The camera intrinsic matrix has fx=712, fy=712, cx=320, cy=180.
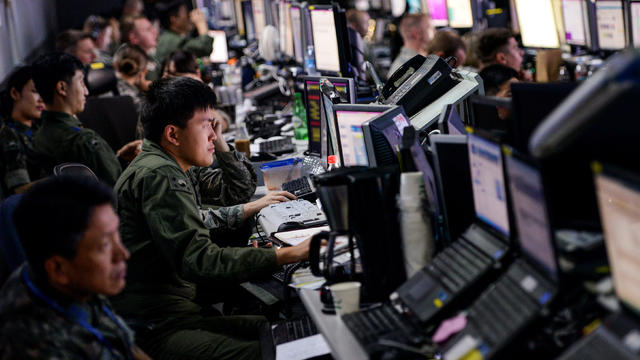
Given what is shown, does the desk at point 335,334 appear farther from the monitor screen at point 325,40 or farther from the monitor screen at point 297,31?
the monitor screen at point 297,31

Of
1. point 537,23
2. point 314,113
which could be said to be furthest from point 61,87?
point 537,23

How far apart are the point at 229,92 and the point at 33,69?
2134 millimetres

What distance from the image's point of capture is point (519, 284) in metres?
1.54

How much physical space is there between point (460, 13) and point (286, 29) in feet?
7.10

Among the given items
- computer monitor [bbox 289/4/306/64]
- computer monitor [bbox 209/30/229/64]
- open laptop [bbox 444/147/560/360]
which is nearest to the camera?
open laptop [bbox 444/147/560/360]

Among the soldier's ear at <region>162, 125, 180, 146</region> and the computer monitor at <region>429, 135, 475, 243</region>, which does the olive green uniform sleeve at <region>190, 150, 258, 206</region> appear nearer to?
the soldier's ear at <region>162, 125, 180, 146</region>

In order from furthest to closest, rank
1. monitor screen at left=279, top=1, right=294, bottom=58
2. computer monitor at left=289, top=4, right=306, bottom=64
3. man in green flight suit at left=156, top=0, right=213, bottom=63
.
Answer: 1. man in green flight suit at left=156, top=0, right=213, bottom=63
2. monitor screen at left=279, top=1, right=294, bottom=58
3. computer monitor at left=289, top=4, right=306, bottom=64

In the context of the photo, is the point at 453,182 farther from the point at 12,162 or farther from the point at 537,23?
the point at 537,23

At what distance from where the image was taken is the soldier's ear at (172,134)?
258cm

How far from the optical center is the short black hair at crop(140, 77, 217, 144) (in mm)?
2572

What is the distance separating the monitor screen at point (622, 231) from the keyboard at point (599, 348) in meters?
0.07

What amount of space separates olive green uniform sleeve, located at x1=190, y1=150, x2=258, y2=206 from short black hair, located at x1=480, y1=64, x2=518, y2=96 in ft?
4.94

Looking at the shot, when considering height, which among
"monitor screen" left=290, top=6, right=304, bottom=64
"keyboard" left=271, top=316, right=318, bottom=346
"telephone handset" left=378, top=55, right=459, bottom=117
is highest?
"monitor screen" left=290, top=6, right=304, bottom=64

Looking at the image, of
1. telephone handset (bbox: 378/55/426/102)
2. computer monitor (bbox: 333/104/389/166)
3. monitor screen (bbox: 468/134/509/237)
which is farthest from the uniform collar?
monitor screen (bbox: 468/134/509/237)
